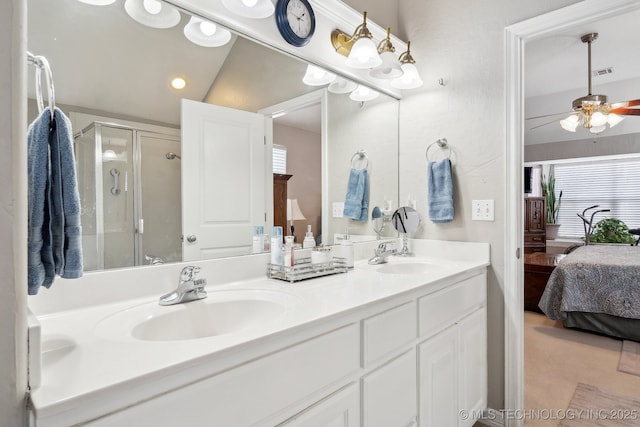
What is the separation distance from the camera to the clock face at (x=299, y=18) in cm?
158

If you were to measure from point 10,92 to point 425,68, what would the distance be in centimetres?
213

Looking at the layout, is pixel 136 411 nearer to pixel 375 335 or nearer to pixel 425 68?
pixel 375 335

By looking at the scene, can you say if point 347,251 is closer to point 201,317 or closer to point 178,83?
point 201,317

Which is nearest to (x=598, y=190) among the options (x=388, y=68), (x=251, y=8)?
(x=388, y=68)

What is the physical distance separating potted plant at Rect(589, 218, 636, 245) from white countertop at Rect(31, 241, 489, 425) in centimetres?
513

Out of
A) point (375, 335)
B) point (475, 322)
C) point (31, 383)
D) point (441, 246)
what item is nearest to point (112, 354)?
point (31, 383)

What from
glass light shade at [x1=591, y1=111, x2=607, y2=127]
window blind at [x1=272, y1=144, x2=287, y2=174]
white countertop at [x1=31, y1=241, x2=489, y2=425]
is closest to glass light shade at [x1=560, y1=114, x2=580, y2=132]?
glass light shade at [x1=591, y1=111, x2=607, y2=127]

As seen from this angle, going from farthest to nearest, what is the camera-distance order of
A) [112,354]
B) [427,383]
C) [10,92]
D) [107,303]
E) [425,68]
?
[425,68], [427,383], [107,303], [112,354], [10,92]

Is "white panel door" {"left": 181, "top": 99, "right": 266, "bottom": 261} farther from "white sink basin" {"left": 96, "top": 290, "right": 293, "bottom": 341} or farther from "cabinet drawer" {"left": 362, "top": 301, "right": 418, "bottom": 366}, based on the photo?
"cabinet drawer" {"left": 362, "top": 301, "right": 418, "bottom": 366}

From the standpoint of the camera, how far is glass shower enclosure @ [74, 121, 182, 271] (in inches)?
43.3

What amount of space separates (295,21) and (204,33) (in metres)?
0.46

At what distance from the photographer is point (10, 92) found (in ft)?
1.82

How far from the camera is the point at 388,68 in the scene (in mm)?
1866

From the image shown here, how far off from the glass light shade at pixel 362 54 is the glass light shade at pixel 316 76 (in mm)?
144
